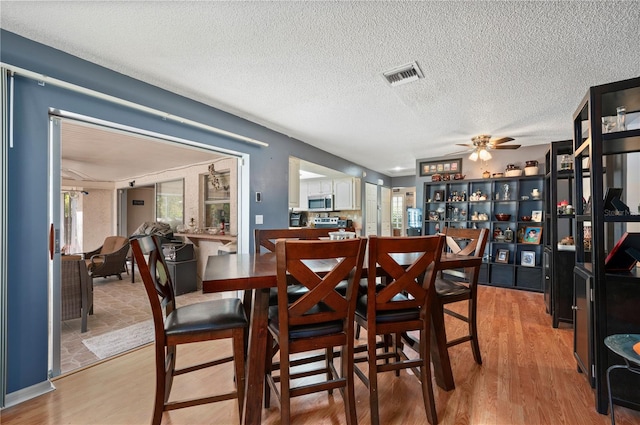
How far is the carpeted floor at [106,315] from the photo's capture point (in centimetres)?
238

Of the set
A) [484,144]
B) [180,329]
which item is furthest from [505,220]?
[180,329]

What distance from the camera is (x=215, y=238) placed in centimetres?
438

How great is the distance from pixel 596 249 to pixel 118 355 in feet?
11.6

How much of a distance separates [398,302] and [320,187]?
5.79 m

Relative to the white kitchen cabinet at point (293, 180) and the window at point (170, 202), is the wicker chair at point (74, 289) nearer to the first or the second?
the white kitchen cabinet at point (293, 180)

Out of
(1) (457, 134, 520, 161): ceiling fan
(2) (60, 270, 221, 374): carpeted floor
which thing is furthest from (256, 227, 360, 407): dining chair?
(1) (457, 134, 520, 161): ceiling fan

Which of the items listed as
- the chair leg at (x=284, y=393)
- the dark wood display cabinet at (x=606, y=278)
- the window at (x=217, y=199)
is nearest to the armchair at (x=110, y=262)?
the window at (x=217, y=199)

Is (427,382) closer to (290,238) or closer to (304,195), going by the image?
(290,238)

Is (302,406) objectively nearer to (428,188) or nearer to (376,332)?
(376,332)

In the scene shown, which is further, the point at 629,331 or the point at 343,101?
the point at 343,101

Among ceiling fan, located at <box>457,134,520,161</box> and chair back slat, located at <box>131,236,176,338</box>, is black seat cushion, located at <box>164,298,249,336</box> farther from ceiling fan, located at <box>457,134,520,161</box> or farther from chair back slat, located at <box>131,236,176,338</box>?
ceiling fan, located at <box>457,134,520,161</box>

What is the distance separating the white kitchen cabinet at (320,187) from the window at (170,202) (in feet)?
10.1

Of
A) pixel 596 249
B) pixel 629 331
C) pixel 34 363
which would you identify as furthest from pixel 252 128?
pixel 629 331

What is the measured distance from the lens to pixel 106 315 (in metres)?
3.38
